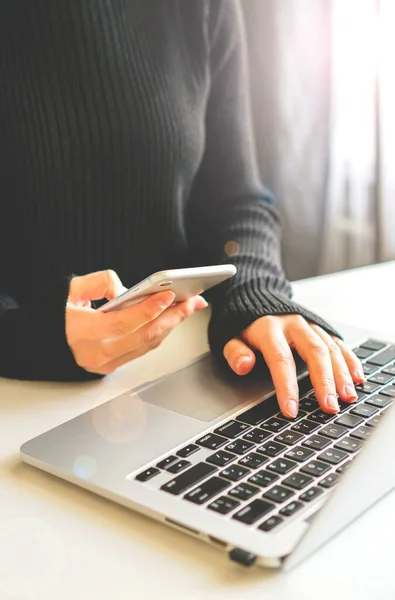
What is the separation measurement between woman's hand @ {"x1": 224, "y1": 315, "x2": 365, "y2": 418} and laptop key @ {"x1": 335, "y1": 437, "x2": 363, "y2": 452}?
0.05 metres

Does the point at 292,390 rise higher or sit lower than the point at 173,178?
lower

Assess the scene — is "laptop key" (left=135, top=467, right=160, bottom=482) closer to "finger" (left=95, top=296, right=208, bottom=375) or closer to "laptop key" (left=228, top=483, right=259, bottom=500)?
"laptop key" (left=228, top=483, right=259, bottom=500)

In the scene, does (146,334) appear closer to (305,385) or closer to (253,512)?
(305,385)

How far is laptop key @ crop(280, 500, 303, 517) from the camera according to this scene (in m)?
0.47

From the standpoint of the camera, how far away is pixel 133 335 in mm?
719

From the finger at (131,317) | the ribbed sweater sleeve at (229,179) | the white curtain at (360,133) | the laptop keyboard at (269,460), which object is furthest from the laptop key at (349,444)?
the white curtain at (360,133)

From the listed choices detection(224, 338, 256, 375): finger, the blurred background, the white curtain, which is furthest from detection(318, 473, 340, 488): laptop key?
the white curtain

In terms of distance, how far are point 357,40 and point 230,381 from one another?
3.62 ft

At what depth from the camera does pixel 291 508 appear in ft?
1.54

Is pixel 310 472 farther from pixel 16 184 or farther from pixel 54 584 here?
pixel 16 184

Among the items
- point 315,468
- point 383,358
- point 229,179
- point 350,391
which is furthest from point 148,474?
point 229,179

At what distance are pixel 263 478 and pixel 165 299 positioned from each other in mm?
215

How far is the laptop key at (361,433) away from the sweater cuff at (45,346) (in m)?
0.27

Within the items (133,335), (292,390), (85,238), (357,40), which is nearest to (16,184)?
(85,238)
